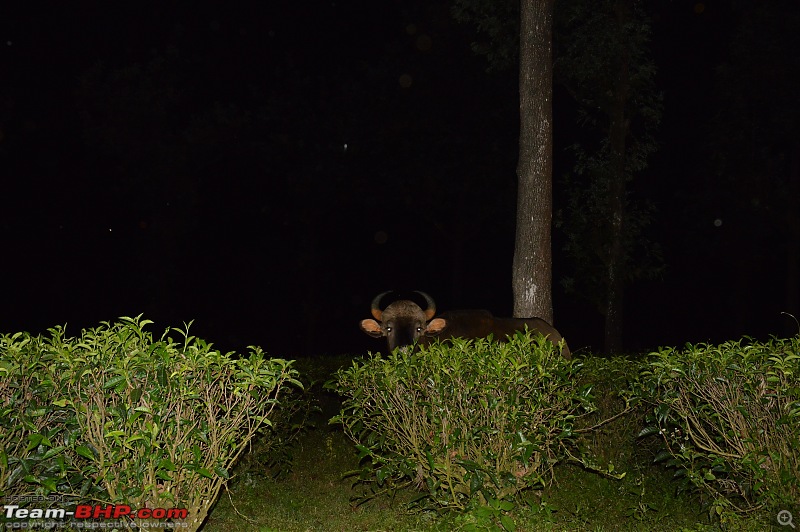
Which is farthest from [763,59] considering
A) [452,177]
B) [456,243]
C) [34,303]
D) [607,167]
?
[34,303]

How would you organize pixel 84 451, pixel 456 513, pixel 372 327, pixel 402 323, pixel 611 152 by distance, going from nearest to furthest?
pixel 84 451 → pixel 456 513 → pixel 402 323 → pixel 372 327 → pixel 611 152

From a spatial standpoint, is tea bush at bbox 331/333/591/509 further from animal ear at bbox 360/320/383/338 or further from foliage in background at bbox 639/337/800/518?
animal ear at bbox 360/320/383/338

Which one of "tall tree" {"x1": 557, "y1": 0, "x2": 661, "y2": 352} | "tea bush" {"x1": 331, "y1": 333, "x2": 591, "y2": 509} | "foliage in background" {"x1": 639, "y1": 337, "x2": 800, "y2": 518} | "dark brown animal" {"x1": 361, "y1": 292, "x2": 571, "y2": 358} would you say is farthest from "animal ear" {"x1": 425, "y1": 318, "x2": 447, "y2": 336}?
"tall tree" {"x1": 557, "y1": 0, "x2": 661, "y2": 352}

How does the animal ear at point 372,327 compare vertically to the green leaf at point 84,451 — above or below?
below

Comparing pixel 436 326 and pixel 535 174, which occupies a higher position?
pixel 535 174

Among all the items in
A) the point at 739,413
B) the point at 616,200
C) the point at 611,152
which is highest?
the point at 611,152

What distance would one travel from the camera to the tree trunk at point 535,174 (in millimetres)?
13023

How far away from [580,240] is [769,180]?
33.5 ft

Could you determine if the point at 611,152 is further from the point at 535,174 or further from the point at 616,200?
the point at 535,174

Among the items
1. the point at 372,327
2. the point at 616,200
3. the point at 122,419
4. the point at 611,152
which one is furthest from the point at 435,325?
the point at 611,152

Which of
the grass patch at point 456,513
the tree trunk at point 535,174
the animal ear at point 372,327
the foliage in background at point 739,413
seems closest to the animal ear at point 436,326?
the animal ear at point 372,327

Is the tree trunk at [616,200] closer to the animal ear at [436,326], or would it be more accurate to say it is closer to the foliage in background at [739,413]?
the animal ear at [436,326]

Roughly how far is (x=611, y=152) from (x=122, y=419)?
17359 mm

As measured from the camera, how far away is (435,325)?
12.5 metres
